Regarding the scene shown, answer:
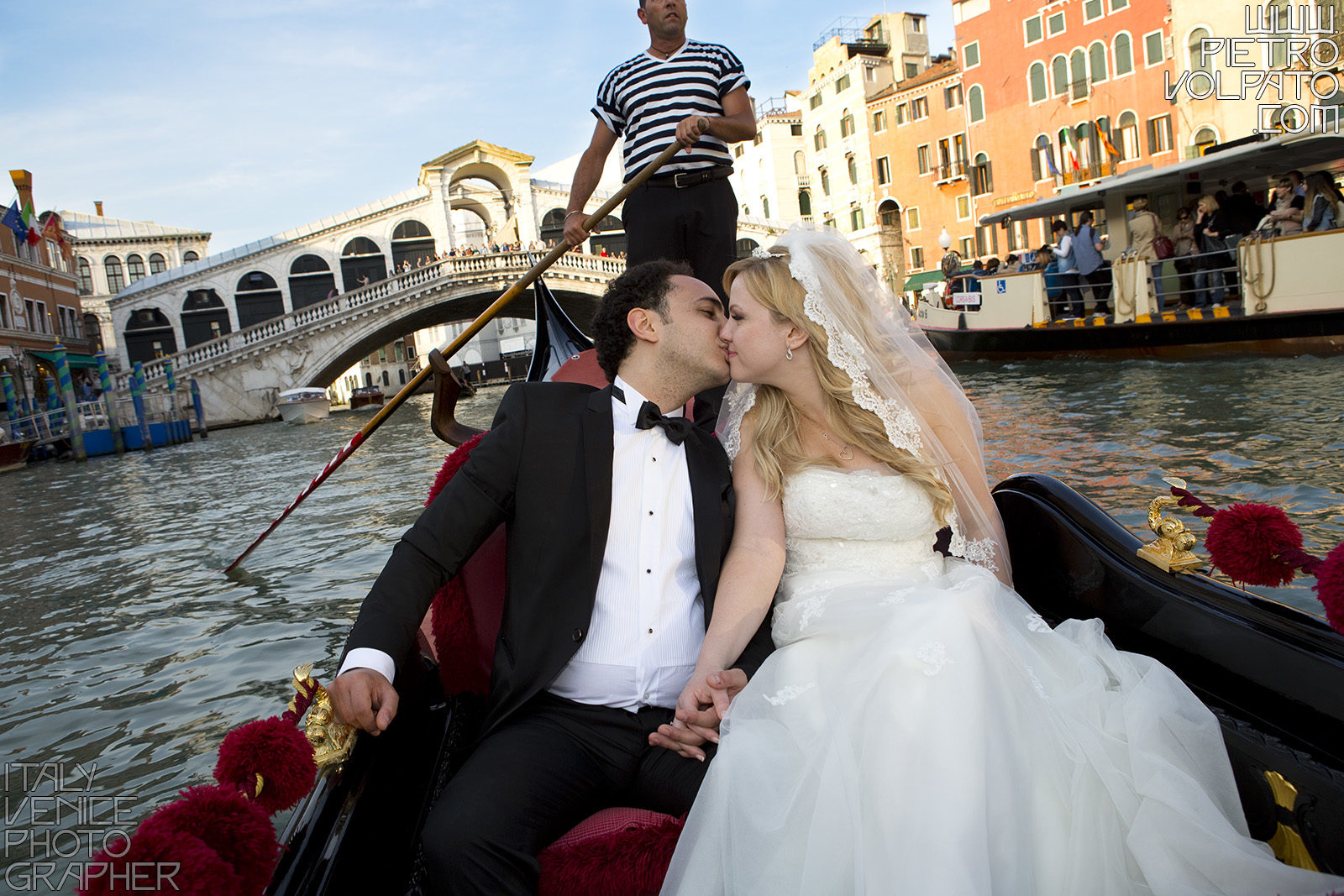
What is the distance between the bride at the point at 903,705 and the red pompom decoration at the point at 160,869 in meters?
0.43

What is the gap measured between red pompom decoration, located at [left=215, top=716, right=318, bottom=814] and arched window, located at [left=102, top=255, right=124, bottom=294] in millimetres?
31798

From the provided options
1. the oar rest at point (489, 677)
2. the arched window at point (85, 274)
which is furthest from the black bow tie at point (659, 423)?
the arched window at point (85, 274)

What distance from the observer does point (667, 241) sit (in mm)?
2383

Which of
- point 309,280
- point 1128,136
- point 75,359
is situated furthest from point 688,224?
point 309,280

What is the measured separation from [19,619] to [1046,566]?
3.40 m

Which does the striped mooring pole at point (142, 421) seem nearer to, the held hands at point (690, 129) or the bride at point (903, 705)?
the held hands at point (690, 129)

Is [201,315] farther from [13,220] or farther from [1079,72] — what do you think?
[1079,72]

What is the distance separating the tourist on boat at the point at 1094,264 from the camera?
26.3 feet

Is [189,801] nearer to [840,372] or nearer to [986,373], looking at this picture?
[840,372]

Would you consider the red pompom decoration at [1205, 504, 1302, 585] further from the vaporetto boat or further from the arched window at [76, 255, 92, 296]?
the arched window at [76, 255, 92, 296]

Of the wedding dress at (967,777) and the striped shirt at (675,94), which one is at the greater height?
the striped shirt at (675,94)

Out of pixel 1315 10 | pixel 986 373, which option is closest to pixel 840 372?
pixel 986 373

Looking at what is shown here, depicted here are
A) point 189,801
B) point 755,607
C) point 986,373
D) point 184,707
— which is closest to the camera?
point 189,801

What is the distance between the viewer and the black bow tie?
131 centimetres
